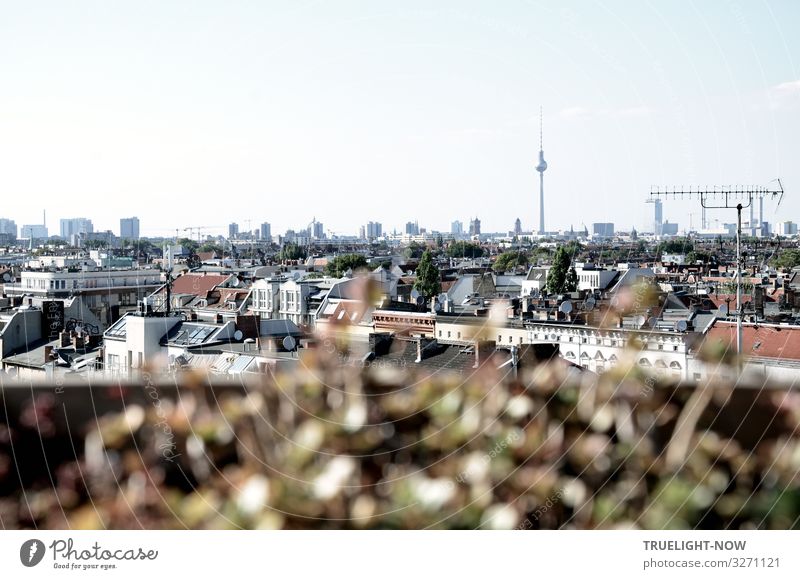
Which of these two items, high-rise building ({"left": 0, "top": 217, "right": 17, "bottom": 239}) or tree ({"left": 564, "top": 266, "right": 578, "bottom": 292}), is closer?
high-rise building ({"left": 0, "top": 217, "right": 17, "bottom": 239})

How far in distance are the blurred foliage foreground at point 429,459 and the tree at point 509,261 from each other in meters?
32.9

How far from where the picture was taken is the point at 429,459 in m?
1.40

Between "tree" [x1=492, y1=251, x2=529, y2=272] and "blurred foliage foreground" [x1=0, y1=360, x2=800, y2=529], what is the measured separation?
32.9 meters

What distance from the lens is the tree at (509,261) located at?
35031 mm

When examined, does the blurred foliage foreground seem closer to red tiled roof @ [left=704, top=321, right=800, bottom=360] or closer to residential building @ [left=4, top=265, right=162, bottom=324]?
red tiled roof @ [left=704, top=321, right=800, bottom=360]

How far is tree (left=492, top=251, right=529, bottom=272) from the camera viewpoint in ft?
115

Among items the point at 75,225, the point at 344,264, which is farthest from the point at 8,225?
the point at 344,264

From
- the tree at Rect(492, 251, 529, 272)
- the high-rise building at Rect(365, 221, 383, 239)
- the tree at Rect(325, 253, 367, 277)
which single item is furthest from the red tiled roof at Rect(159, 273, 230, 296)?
the tree at Rect(492, 251, 529, 272)

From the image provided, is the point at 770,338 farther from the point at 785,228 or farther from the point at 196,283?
the point at 785,228

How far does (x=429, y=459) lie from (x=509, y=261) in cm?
3548

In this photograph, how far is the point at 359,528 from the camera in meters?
1.42
